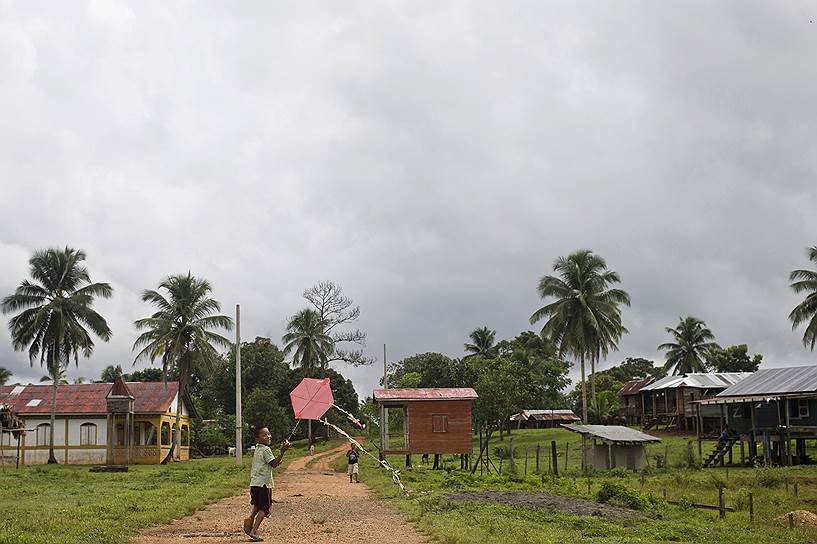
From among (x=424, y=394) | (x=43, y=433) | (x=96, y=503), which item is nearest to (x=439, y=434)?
(x=424, y=394)

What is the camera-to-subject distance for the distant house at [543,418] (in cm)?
8325

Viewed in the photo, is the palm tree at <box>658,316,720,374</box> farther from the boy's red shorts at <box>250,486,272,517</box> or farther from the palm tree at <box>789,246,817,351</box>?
the boy's red shorts at <box>250,486,272,517</box>

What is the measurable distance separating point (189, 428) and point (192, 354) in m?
7.35

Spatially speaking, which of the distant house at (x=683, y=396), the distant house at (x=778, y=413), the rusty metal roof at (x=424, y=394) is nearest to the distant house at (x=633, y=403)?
the distant house at (x=683, y=396)

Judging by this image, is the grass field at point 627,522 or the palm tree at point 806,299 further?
the palm tree at point 806,299

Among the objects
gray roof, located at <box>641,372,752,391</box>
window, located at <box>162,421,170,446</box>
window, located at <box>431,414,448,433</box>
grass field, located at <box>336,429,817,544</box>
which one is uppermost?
gray roof, located at <box>641,372,752,391</box>

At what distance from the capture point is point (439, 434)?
40156mm

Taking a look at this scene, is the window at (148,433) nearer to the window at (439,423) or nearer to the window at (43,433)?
the window at (43,433)

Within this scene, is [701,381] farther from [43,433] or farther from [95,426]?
[43,433]

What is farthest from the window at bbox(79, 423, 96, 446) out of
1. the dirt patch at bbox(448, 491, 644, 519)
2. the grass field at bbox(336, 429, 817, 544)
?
the dirt patch at bbox(448, 491, 644, 519)

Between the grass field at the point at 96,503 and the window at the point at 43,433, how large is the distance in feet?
49.9

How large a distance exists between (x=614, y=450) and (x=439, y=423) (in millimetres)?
7742

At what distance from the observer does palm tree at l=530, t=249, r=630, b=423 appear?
58.8 meters

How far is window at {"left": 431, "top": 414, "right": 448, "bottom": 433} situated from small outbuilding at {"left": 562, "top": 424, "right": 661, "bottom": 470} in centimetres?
553
